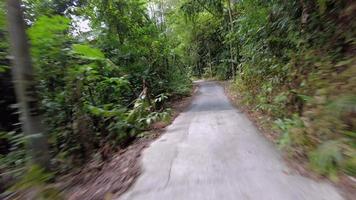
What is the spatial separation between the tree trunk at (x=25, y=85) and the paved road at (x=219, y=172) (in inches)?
47.7

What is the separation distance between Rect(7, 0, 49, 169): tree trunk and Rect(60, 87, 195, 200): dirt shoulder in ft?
2.63

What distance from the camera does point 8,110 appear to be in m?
6.08

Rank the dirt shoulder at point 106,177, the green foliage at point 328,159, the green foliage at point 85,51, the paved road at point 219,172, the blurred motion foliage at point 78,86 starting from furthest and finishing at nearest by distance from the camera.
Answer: the green foliage at point 85,51 → the blurred motion foliage at point 78,86 → the dirt shoulder at point 106,177 → the green foliage at point 328,159 → the paved road at point 219,172

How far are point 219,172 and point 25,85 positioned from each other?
9.14ft

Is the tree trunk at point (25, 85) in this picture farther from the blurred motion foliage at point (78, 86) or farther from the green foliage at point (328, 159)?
the green foliage at point (328, 159)

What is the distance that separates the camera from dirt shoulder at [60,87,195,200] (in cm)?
391

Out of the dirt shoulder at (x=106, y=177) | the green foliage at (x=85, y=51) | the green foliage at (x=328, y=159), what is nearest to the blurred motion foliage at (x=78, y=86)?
the green foliage at (x=85, y=51)

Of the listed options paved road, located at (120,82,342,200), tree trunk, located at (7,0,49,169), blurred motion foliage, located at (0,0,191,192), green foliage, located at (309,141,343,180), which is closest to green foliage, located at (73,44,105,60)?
blurred motion foliage, located at (0,0,191,192)

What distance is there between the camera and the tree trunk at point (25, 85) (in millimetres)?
3154

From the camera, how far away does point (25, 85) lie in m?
3.27

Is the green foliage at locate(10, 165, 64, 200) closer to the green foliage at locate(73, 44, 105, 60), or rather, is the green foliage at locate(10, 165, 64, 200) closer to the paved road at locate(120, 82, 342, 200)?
the paved road at locate(120, 82, 342, 200)

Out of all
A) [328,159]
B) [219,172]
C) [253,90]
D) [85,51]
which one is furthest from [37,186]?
[253,90]

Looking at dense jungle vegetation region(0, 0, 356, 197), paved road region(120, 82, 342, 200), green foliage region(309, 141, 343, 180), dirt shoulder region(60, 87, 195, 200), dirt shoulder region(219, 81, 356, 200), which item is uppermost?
dense jungle vegetation region(0, 0, 356, 197)

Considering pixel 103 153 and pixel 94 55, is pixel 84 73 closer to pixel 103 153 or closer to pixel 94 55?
pixel 94 55
